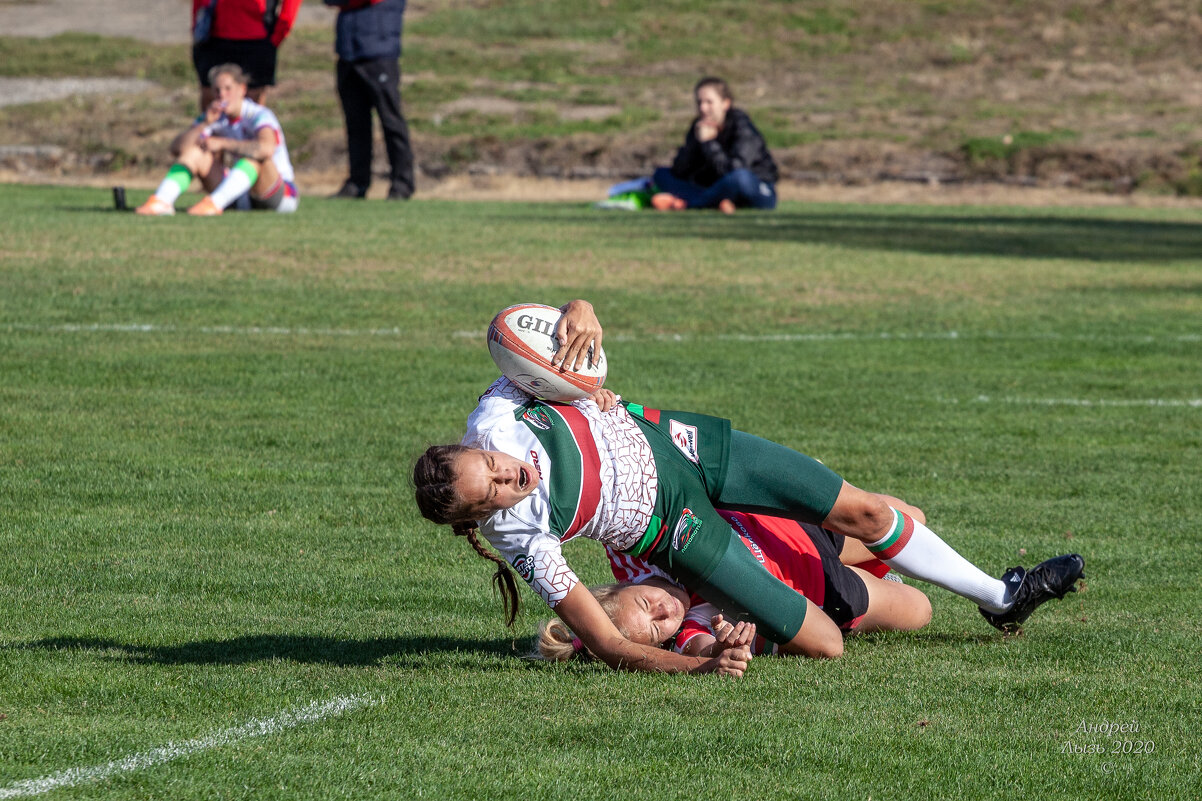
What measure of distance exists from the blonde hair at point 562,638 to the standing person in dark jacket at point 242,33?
1411 centimetres

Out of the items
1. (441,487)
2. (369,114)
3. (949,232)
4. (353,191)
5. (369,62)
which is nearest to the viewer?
(441,487)

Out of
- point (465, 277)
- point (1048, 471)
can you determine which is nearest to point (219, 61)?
point (465, 277)

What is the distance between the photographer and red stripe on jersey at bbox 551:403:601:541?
4664mm

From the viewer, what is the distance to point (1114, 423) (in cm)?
923

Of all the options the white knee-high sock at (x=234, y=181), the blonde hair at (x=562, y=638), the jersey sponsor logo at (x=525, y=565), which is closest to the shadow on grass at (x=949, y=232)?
the white knee-high sock at (x=234, y=181)

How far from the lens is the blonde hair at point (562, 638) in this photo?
5.03 meters

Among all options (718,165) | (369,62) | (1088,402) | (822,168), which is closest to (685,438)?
(1088,402)

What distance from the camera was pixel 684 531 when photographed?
4.80m

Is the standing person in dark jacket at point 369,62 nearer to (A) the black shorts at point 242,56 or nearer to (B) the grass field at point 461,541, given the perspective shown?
(A) the black shorts at point 242,56

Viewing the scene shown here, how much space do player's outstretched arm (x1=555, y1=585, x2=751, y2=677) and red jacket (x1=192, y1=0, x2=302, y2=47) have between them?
14.6 meters

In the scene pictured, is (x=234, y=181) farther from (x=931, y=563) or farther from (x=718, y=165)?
(x=931, y=563)

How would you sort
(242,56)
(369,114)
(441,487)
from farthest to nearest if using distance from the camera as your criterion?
(369,114), (242,56), (441,487)

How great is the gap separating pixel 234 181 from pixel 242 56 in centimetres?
207

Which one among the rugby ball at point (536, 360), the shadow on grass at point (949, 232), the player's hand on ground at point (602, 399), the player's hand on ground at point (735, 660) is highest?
the rugby ball at point (536, 360)
